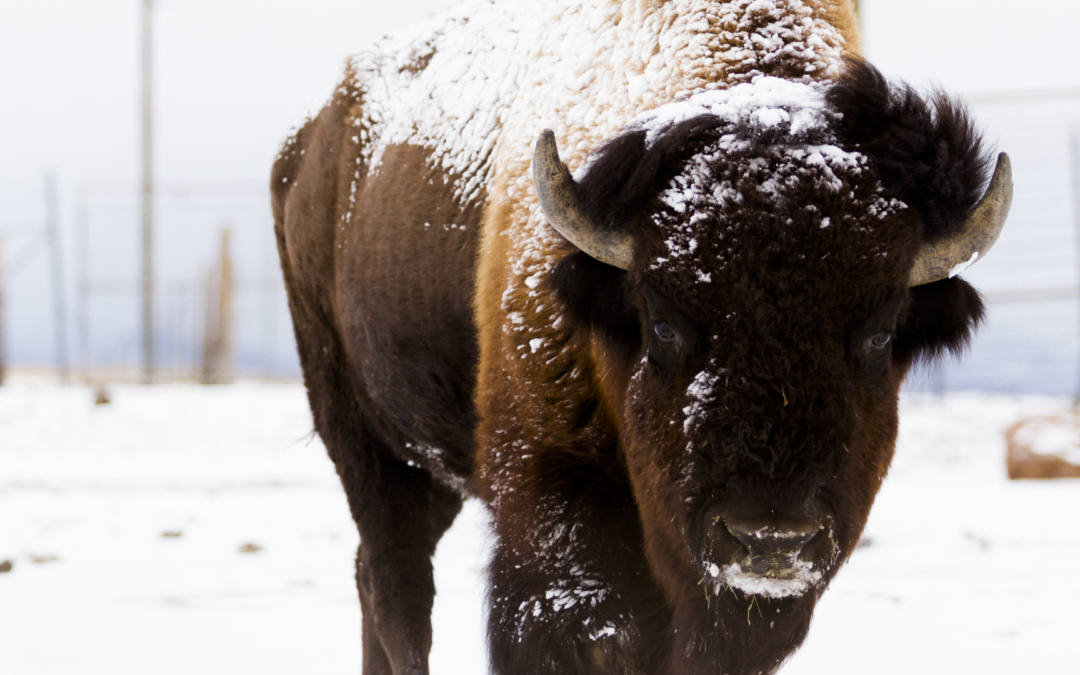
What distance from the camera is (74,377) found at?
59.1 ft

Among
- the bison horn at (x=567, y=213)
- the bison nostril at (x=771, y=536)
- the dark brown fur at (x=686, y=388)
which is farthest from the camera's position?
the bison horn at (x=567, y=213)

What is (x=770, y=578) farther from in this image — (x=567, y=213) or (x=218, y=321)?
(x=218, y=321)

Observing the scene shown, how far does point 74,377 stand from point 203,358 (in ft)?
9.11

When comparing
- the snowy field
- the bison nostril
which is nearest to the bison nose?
the bison nostril

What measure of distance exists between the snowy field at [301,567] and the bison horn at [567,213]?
3.36 feet

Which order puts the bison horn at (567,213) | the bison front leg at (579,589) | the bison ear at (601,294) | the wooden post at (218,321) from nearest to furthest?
the bison horn at (567,213)
the bison ear at (601,294)
the bison front leg at (579,589)
the wooden post at (218,321)

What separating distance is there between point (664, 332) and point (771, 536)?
53 cm

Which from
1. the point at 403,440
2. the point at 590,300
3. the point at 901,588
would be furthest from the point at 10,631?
the point at 901,588

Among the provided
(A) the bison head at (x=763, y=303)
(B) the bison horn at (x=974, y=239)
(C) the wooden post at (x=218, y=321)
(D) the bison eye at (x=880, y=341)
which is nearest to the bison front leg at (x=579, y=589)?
(A) the bison head at (x=763, y=303)

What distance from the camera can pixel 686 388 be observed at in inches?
85.3

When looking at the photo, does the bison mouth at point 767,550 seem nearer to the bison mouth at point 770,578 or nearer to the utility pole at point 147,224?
the bison mouth at point 770,578

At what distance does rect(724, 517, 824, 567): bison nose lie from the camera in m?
1.95

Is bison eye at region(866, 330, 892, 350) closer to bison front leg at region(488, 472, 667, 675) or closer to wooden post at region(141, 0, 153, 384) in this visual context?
bison front leg at region(488, 472, 667, 675)

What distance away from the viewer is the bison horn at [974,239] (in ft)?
7.38
